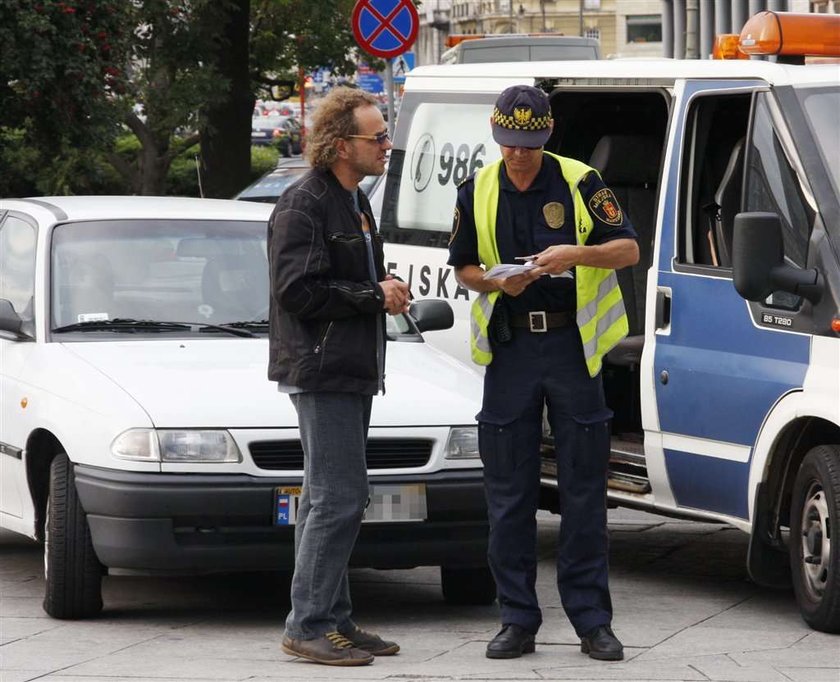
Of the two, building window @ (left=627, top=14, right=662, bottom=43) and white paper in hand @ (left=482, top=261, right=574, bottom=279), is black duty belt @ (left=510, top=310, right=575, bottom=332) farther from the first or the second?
building window @ (left=627, top=14, right=662, bottom=43)

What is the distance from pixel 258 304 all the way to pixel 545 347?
1.85 m

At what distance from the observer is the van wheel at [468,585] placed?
7.18 meters

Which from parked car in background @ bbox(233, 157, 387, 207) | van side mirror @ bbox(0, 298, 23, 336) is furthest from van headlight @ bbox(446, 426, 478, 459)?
parked car in background @ bbox(233, 157, 387, 207)

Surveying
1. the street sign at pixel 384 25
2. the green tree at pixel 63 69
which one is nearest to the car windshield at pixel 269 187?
the green tree at pixel 63 69

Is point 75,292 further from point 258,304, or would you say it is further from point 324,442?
point 324,442

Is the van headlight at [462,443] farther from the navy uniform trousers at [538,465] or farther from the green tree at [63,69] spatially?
the green tree at [63,69]

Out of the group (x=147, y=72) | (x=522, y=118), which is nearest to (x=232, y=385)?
(x=522, y=118)

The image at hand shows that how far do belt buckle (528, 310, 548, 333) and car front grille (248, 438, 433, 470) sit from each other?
2.51 ft

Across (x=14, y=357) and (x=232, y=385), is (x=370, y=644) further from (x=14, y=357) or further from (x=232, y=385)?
(x=14, y=357)

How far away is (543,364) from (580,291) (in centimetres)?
26

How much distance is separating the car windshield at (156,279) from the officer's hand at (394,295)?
5.22 ft

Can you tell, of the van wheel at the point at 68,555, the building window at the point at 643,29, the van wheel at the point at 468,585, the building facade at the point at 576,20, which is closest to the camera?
the van wheel at the point at 68,555

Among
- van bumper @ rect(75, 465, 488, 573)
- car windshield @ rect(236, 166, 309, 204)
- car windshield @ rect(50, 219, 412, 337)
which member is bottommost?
car windshield @ rect(236, 166, 309, 204)

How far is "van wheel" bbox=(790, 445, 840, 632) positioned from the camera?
653cm
